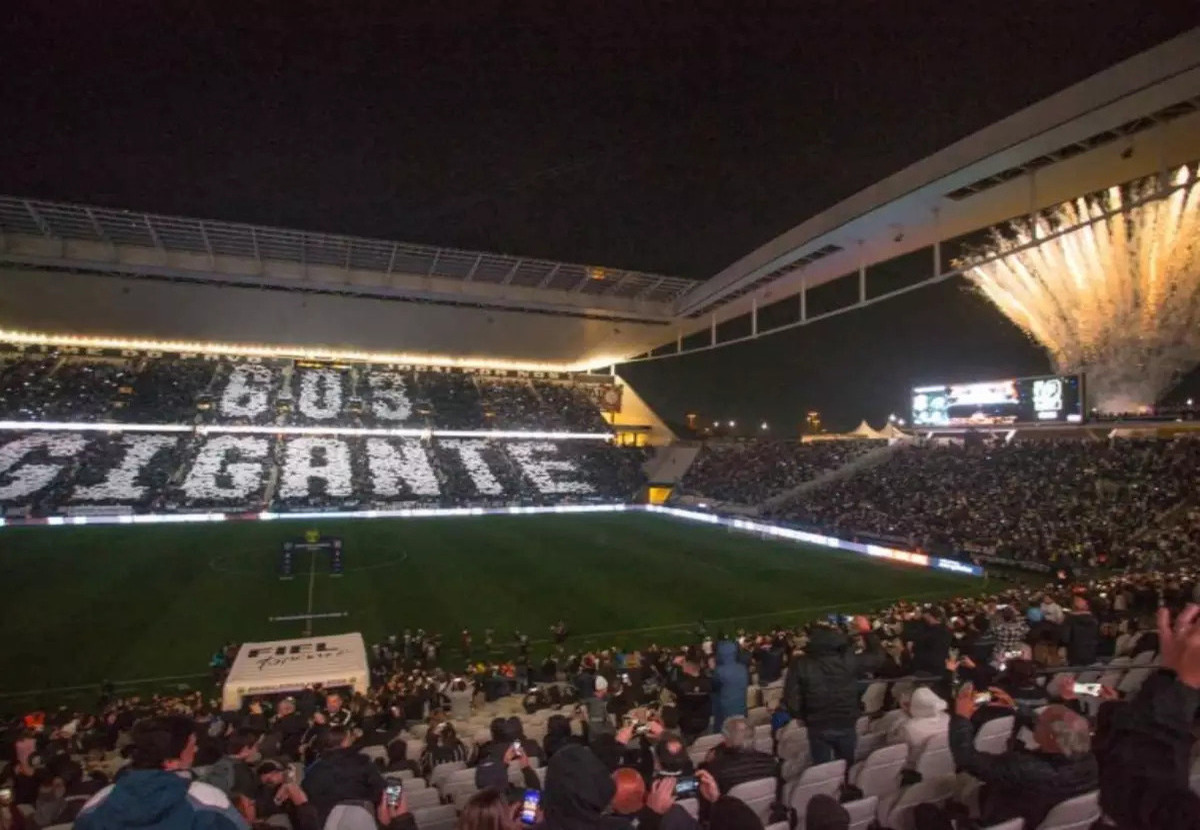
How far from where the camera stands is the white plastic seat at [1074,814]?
11.0 ft

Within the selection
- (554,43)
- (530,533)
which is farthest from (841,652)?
(530,533)

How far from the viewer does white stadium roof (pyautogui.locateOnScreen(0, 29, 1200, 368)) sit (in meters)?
10.2

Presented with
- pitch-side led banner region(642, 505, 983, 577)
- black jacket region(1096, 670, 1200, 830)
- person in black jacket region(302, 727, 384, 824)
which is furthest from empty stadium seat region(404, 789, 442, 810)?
pitch-side led banner region(642, 505, 983, 577)

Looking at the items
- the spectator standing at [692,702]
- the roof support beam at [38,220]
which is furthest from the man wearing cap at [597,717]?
the roof support beam at [38,220]

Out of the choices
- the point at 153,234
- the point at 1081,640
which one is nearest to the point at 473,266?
the point at 153,234

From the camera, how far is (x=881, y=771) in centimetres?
480

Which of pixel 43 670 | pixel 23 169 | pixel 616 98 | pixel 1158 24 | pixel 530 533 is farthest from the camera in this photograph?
pixel 530 533

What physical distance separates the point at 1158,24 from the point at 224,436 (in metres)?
54.5

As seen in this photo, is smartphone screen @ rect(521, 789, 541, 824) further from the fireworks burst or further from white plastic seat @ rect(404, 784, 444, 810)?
the fireworks burst

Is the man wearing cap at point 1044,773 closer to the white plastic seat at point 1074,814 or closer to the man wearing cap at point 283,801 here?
the white plastic seat at point 1074,814

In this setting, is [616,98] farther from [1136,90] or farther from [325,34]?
[1136,90]

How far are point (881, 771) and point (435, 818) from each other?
325cm

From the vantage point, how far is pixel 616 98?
1008 cm

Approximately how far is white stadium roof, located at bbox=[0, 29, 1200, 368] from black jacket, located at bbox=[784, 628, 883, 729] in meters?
8.51
